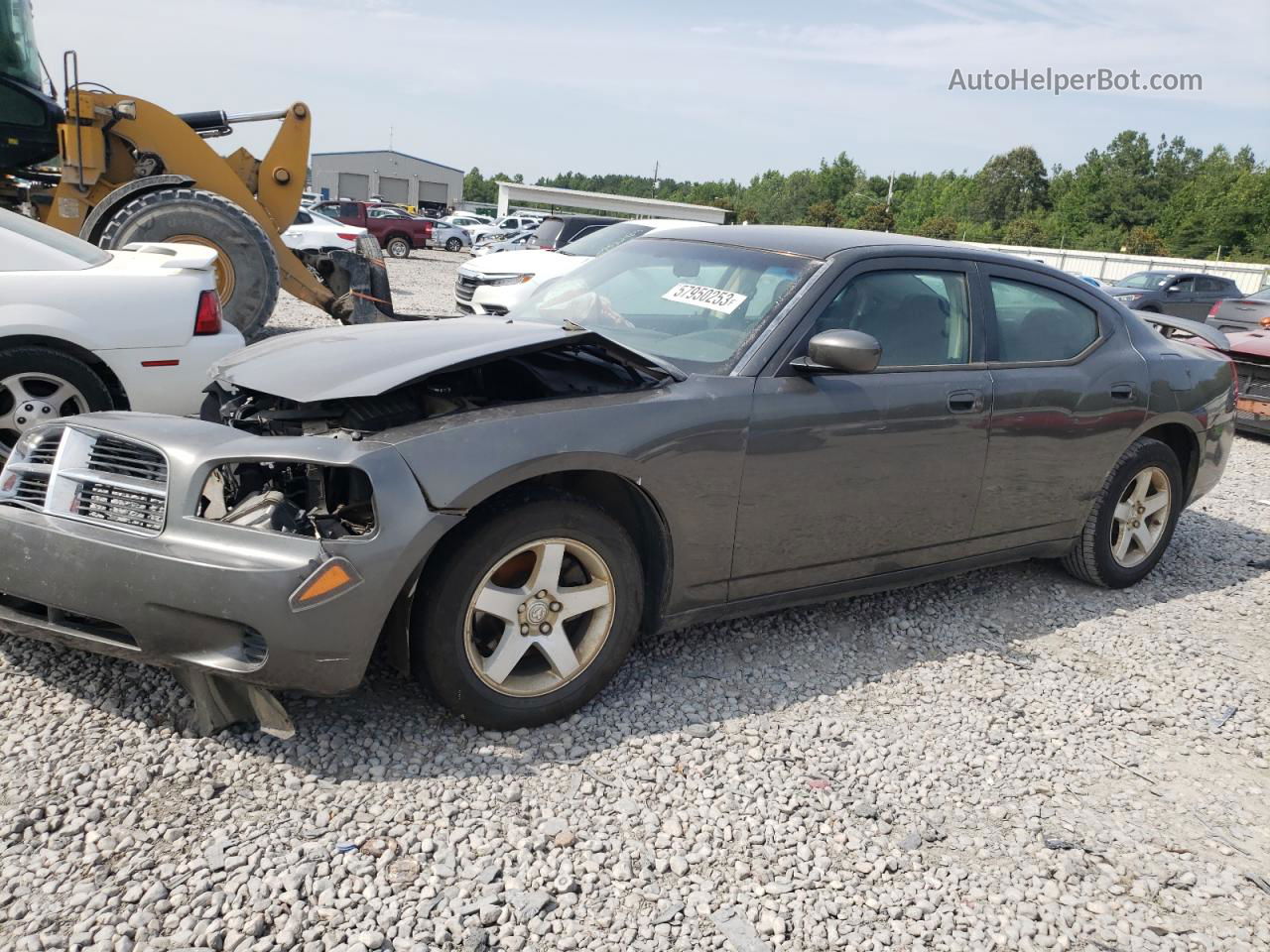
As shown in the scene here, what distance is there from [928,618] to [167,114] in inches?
343

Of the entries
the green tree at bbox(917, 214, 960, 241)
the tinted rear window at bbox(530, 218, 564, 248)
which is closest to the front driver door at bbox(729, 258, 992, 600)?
the tinted rear window at bbox(530, 218, 564, 248)

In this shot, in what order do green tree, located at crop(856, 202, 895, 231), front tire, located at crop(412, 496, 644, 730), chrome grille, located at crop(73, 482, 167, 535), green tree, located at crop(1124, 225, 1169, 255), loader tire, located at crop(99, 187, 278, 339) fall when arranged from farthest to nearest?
1. green tree, located at crop(856, 202, 895, 231)
2. green tree, located at crop(1124, 225, 1169, 255)
3. loader tire, located at crop(99, 187, 278, 339)
4. front tire, located at crop(412, 496, 644, 730)
5. chrome grille, located at crop(73, 482, 167, 535)

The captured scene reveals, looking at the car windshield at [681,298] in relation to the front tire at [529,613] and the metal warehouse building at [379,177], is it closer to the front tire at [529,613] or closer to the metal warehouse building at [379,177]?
the front tire at [529,613]

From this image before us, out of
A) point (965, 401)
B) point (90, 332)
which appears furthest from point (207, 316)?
point (965, 401)

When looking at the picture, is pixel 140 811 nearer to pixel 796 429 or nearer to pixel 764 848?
pixel 764 848

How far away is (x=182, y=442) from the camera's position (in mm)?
2857

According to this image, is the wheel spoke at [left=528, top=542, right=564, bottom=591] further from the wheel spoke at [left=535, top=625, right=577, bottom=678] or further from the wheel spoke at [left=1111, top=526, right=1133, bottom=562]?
the wheel spoke at [left=1111, top=526, right=1133, bottom=562]

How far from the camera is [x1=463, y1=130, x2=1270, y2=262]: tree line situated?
2119 inches

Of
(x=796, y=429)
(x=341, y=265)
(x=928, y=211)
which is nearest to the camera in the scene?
(x=796, y=429)

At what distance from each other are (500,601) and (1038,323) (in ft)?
9.49

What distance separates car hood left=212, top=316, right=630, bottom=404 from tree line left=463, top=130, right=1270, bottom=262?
5112 centimetres

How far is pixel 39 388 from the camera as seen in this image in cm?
489

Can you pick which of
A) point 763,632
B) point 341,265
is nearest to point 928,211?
point 341,265

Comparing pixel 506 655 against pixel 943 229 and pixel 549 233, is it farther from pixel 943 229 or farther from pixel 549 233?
pixel 943 229
